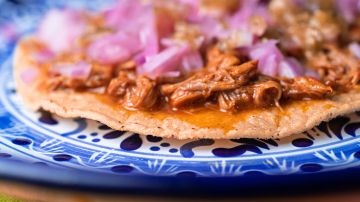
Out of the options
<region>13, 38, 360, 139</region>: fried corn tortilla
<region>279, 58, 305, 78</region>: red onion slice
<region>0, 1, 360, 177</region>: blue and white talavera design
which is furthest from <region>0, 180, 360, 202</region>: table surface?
<region>279, 58, 305, 78</region>: red onion slice

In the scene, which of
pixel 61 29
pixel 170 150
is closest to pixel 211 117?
pixel 170 150

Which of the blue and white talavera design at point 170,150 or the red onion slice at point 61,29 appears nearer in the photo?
the blue and white talavera design at point 170,150

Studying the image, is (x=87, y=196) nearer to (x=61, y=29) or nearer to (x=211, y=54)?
(x=211, y=54)

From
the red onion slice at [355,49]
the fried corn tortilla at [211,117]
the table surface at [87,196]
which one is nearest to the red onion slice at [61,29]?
the fried corn tortilla at [211,117]

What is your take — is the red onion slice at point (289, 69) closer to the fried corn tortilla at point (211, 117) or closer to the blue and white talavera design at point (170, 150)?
the fried corn tortilla at point (211, 117)

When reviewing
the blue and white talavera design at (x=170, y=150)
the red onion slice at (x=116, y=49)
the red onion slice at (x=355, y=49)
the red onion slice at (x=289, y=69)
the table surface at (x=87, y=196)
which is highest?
the red onion slice at (x=355, y=49)

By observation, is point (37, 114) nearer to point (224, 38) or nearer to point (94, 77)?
point (94, 77)

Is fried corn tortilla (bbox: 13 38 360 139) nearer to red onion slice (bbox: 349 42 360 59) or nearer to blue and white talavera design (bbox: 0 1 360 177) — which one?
blue and white talavera design (bbox: 0 1 360 177)
